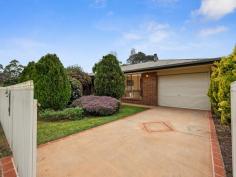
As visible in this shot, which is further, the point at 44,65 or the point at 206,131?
the point at 44,65

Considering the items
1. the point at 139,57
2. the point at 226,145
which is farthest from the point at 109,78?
the point at 139,57

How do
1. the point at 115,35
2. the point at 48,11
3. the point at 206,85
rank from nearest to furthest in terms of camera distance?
the point at 48,11, the point at 206,85, the point at 115,35

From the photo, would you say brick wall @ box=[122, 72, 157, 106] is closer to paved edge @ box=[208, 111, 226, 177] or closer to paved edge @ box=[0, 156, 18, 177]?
paved edge @ box=[208, 111, 226, 177]

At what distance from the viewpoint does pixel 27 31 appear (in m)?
10.9

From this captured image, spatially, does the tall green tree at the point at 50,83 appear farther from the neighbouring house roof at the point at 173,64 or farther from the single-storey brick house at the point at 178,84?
the single-storey brick house at the point at 178,84

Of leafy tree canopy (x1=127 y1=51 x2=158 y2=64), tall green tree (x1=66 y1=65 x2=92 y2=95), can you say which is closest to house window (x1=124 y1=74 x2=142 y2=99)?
tall green tree (x1=66 y1=65 x2=92 y2=95)

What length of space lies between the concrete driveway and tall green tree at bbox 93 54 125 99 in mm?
5676

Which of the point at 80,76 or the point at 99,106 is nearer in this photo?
the point at 99,106

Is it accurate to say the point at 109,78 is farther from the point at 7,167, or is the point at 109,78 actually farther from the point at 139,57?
the point at 139,57

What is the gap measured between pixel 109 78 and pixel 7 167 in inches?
340

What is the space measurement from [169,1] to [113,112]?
7.41m

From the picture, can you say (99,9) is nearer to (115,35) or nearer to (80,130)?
(115,35)

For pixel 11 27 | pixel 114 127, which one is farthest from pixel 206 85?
pixel 11 27

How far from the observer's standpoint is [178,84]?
11.4 m
